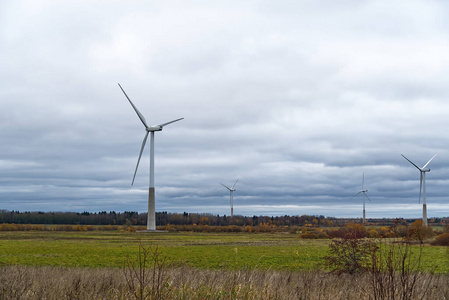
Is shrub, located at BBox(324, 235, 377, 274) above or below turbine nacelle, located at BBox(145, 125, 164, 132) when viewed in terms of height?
below

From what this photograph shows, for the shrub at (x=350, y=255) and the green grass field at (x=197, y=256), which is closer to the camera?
the shrub at (x=350, y=255)

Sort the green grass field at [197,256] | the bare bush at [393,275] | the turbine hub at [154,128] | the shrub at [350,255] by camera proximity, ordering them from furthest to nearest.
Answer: the turbine hub at [154,128]
the green grass field at [197,256]
the shrub at [350,255]
the bare bush at [393,275]

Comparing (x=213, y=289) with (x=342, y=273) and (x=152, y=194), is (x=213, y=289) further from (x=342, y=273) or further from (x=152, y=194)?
(x=152, y=194)

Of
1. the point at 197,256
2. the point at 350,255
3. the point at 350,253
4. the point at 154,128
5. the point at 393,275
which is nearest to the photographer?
the point at 393,275

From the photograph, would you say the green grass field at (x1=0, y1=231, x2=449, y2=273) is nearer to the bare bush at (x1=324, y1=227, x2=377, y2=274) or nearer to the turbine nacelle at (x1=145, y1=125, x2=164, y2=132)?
the bare bush at (x1=324, y1=227, x2=377, y2=274)

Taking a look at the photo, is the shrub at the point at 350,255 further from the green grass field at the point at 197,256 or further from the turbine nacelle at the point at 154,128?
the turbine nacelle at the point at 154,128

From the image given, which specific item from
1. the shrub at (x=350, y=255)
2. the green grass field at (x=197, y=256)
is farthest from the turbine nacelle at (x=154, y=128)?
the shrub at (x=350, y=255)

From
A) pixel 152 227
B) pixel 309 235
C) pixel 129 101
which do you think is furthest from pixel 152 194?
pixel 309 235

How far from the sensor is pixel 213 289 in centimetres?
1268

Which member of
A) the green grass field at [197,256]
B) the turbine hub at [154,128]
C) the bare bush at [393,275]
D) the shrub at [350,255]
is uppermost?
the turbine hub at [154,128]

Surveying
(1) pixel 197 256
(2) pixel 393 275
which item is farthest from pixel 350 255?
(1) pixel 197 256

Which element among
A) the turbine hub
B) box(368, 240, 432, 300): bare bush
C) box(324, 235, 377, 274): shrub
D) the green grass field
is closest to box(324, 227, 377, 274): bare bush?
box(324, 235, 377, 274): shrub

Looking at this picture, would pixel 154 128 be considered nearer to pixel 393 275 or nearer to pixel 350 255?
pixel 350 255

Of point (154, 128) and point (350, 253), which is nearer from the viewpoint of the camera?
point (350, 253)
